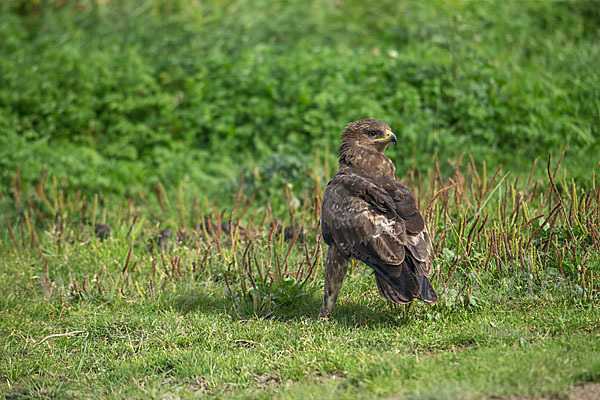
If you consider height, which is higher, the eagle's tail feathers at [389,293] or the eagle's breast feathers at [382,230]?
the eagle's breast feathers at [382,230]

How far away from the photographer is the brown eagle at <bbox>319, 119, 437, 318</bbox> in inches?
179

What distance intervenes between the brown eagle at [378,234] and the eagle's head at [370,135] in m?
0.27

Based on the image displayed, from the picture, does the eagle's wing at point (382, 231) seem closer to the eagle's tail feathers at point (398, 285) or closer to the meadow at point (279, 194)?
the eagle's tail feathers at point (398, 285)

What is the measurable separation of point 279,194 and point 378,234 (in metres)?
3.01

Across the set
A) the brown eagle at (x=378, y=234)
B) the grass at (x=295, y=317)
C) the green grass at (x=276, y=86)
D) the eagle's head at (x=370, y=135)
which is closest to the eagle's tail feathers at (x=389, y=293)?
the brown eagle at (x=378, y=234)

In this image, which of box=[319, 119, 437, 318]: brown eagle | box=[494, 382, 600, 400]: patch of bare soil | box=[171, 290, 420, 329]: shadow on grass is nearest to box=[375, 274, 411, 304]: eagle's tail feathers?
box=[319, 119, 437, 318]: brown eagle

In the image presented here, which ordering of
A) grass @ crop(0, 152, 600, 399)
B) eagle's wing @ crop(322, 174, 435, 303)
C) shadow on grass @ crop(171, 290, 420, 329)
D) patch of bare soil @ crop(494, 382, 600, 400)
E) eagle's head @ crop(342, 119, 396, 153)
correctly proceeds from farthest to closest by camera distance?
eagle's head @ crop(342, 119, 396, 153), shadow on grass @ crop(171, 290, 420, 329), eagle's wing @ crop(322, 174, 435, 303), grass @ crop(0, 152, 600, 399), patch of bare soil @ crop(494, 382, 600, 400)

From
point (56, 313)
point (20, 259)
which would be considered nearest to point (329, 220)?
point (56, 313)

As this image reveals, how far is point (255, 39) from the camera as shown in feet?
35.3

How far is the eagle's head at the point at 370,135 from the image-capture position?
18.2 feet

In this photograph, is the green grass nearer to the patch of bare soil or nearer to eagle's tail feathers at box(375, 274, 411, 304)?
eagle's tail feathers at box(375, 274, 411, 304)

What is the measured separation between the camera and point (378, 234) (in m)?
4.70

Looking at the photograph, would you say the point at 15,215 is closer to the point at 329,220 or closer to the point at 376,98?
the point at 329,220

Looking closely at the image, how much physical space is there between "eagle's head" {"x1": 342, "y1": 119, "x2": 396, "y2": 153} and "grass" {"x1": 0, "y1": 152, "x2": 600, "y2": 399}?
2.14 ft
